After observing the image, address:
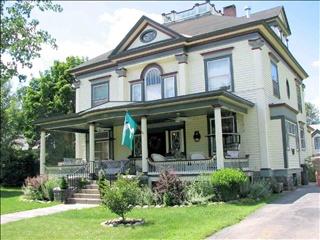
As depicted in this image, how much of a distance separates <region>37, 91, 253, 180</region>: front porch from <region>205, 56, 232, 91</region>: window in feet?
4.66

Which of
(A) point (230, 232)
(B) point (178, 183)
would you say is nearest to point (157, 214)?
(B) point (178, 183)

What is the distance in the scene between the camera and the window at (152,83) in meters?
21.7

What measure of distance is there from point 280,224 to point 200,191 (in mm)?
5198

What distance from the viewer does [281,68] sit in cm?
2295

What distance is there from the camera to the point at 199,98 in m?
16.4

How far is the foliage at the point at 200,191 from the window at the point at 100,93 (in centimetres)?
1092

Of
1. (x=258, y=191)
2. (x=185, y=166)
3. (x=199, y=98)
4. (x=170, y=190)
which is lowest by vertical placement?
(x=258, y=191)

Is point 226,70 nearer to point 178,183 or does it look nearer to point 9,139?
point 178,183

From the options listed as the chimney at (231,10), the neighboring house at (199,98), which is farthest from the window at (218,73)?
the chimney at (231,10)

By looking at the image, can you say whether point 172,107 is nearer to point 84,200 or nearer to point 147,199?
point 147,199

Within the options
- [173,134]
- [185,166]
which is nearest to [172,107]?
[185,166]

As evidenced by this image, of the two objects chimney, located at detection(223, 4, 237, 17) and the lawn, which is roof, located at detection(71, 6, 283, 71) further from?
the lawn

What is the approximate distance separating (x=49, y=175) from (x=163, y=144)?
253 inches

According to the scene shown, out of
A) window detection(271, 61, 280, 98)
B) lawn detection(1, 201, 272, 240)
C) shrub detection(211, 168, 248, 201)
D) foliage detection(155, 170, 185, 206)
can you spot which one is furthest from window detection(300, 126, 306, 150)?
foliage detection(155, 170, 185, 206)
